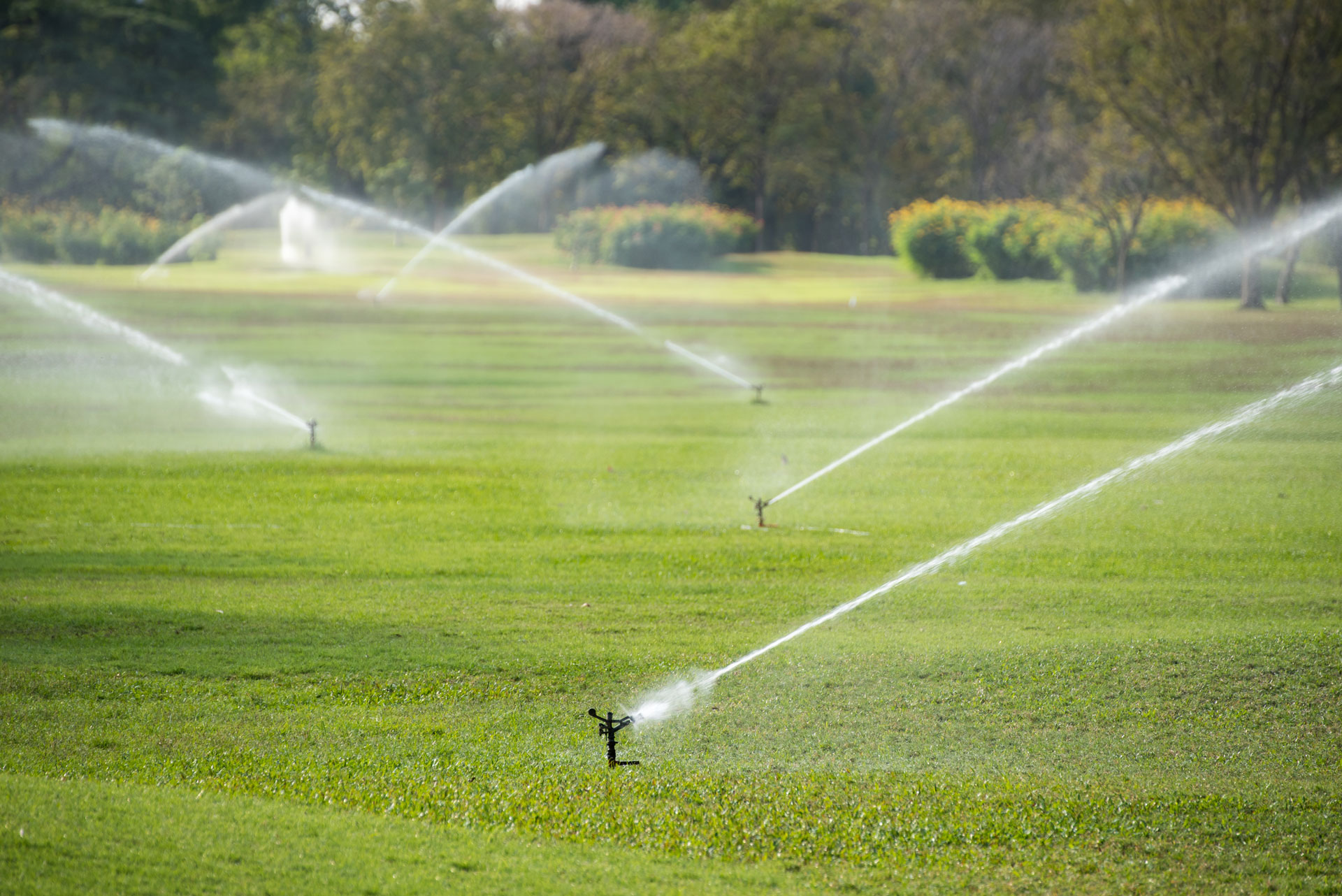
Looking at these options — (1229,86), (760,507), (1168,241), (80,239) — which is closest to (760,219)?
(1168,241)

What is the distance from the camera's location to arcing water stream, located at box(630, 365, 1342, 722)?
8.80m

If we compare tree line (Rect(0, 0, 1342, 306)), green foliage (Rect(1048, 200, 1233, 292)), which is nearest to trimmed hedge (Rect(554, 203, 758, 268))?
tree line (Rect(0, 0, 1342, 306))

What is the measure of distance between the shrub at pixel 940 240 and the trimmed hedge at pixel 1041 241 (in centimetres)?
3

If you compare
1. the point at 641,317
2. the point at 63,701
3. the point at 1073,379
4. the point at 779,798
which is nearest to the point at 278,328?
the point at 641,317

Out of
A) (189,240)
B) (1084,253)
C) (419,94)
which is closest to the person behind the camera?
(1084,253)

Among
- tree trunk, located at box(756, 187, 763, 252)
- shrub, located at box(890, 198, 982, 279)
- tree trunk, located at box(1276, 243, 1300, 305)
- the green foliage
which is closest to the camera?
tree trunk, located at box(1276, 243, 1300, 305)

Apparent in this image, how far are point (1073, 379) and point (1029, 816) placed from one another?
24.7 m

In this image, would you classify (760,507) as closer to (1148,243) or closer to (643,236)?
(1148,243)

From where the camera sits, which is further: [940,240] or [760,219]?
[760,219]

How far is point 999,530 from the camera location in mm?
14312

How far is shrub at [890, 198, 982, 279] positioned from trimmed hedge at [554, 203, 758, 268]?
8.06m

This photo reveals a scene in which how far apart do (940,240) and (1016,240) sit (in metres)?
4.69

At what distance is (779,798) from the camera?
716 centimetres

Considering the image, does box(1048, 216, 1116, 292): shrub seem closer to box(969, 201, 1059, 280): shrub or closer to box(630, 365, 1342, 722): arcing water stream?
box(969, 201, 1059, 280): shrub
